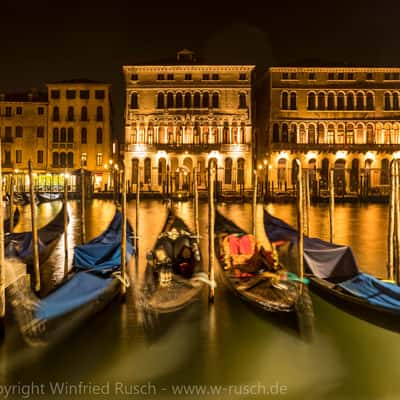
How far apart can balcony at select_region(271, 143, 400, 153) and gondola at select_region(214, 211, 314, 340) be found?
2515cm

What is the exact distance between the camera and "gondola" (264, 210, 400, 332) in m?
5.50

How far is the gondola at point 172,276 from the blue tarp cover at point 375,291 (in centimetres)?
216

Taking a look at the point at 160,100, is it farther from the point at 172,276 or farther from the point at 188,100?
the point at 172,276

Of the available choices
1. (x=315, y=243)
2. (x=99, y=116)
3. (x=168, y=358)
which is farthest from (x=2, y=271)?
(x=99, y=116)

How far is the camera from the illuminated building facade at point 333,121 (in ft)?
108

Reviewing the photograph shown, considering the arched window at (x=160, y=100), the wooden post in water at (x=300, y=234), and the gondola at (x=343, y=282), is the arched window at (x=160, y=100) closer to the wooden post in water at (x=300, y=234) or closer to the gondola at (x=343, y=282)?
the gondola at (x=343, y=282)

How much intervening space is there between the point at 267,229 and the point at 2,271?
513 centimetres

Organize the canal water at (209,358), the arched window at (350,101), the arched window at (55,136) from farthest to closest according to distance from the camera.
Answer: the arched window at (55,136), the arched window at (350,101), the canal water at (209,358)

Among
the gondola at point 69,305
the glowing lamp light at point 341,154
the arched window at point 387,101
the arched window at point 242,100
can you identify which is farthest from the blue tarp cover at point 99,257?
the arched window at point 387,101

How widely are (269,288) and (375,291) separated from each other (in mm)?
1476

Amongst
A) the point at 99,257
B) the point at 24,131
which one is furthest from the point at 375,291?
the point at 24,131

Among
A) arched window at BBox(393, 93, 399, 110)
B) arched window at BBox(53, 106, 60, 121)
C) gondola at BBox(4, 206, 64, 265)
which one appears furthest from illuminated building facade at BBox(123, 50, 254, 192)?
gondola at BBox(4, 206, 64, 265)

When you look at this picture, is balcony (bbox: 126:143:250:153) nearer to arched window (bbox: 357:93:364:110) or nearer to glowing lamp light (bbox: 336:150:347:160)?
glowing lamp light (bbox: 336:150:347:160)

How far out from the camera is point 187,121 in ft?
109
